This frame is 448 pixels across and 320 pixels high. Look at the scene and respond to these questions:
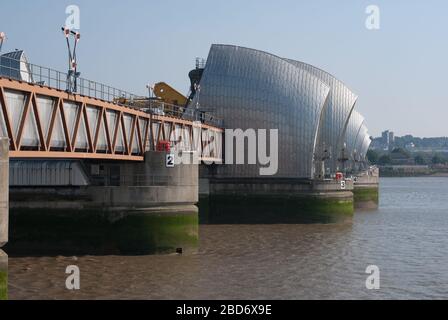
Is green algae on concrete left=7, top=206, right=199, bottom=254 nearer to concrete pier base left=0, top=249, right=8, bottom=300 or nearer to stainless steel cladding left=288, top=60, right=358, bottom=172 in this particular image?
concrete pier base left=0, top=249, right=8, bottom=300

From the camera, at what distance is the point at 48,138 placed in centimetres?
3412

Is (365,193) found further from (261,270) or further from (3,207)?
(3,207)

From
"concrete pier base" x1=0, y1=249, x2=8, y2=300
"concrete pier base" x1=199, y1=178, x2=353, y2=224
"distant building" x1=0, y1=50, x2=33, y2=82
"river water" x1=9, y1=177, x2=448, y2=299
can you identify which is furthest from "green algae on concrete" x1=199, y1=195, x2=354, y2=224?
"concrete pier base" x1=0, y1=249, x2=8, y2=300

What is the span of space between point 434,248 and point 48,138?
2515 centimetres

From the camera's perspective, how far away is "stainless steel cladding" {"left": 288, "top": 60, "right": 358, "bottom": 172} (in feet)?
290

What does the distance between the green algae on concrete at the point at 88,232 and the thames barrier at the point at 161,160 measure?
0.05 m

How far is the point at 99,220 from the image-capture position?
41.7m

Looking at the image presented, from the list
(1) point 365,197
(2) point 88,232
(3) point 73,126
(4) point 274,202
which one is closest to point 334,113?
(1) point 365,197

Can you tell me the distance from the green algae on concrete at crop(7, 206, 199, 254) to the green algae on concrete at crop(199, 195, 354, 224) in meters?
22.5

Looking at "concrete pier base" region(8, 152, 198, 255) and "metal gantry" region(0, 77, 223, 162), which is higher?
"metal gantry" region(0, 77, 223, 162)

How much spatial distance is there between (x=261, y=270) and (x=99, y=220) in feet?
31.3

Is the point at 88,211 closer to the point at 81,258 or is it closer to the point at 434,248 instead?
the point at 81,258

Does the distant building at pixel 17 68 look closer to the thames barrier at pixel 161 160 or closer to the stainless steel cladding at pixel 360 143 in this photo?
the thames barrier at pixel 161 160

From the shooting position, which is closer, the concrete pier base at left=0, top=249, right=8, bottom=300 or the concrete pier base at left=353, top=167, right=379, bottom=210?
the concrete pier base at left=0, top=249, right=8, bottom=300
